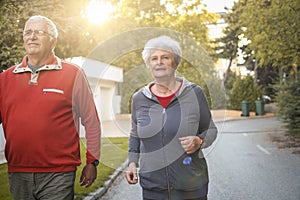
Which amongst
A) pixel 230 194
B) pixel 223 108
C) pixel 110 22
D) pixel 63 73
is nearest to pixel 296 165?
pixel 230 194

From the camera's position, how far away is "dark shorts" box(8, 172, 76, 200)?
312 centimetres

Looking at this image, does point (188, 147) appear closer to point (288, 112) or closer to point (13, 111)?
point (13, 111)

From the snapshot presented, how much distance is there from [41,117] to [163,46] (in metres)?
0.96

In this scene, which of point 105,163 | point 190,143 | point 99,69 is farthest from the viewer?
point 105,163

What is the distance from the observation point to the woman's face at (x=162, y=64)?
3172mm

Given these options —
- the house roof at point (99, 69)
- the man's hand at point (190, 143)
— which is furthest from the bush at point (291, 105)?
Answer: the man's hand at point (190, 143)

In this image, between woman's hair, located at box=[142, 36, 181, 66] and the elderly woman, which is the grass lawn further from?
woman's hair, located at box=[142, 36, 181, 66]

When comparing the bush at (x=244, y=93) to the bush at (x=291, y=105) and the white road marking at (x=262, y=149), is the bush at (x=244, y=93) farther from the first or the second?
the white road marking at (x=262, y=149)

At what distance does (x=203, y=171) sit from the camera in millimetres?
3150

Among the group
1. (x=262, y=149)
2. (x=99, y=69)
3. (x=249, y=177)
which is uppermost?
(x=99, y=69)

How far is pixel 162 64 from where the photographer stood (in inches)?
125

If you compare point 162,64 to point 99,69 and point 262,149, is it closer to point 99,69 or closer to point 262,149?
point 99,69

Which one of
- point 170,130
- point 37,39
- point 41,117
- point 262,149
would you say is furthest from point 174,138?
point 262,149

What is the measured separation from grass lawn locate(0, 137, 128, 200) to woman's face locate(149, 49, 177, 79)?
72 cm
